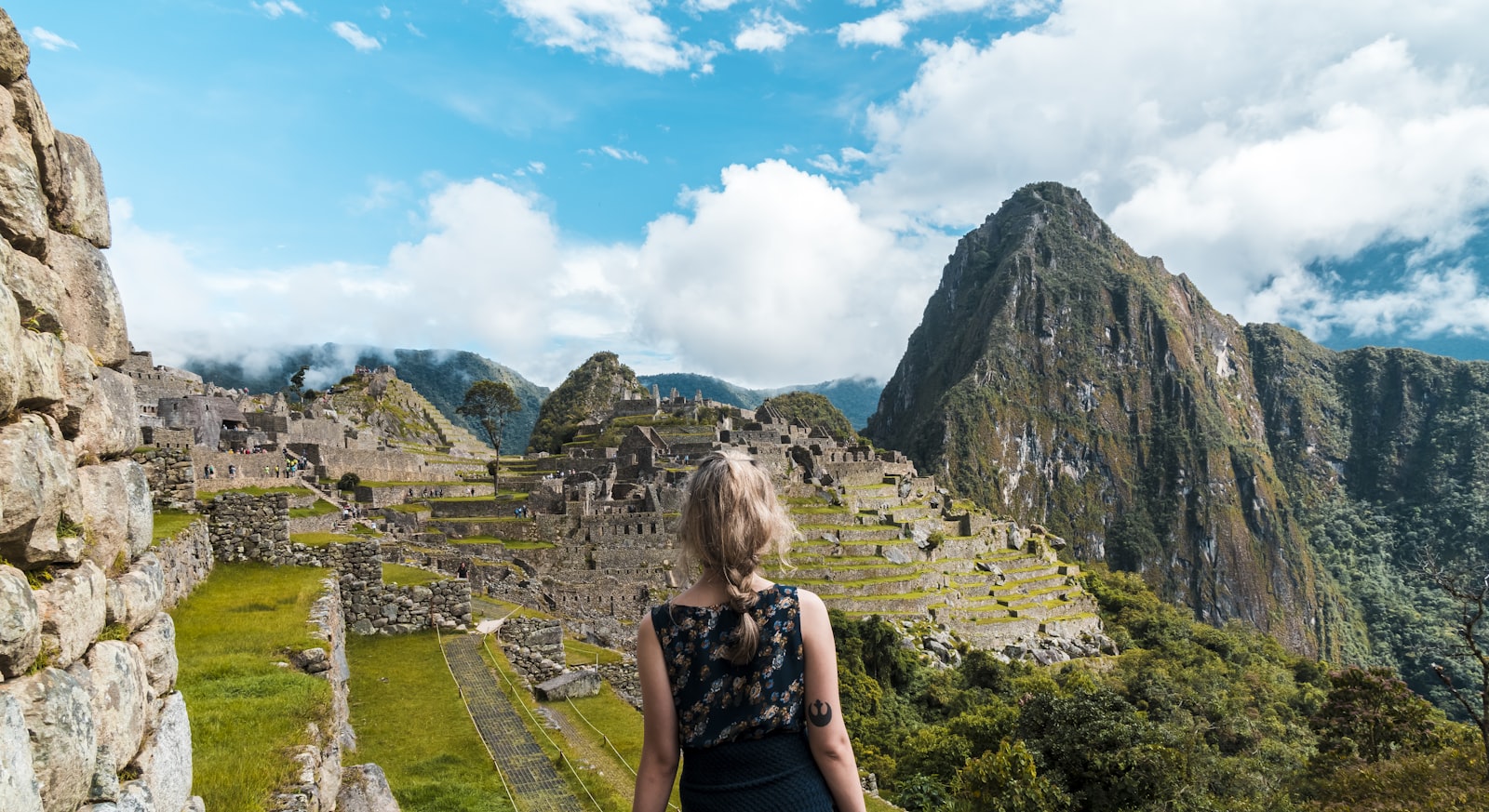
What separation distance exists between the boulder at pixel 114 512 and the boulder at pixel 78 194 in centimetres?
117

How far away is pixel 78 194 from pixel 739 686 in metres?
3.97

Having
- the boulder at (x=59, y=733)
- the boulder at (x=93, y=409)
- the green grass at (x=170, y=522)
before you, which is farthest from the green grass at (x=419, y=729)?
→ the boulder at (x=59, y=733)

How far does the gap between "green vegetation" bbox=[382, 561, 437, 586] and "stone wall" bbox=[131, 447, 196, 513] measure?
393cm

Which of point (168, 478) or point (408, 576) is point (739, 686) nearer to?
point (168, 478)

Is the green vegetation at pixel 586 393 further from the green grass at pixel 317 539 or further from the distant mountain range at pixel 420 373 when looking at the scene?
the green grass at pixel 317 539

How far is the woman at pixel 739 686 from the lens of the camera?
8.95 feet

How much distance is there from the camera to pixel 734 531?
2.77m

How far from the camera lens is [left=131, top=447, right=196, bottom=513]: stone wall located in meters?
11.6

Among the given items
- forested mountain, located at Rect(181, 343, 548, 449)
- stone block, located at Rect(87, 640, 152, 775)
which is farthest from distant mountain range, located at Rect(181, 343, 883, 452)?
stone block, located at Rect(87, 640, 152, 775)

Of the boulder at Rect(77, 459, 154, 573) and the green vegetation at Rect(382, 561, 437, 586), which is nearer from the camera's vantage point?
the boulder at Rect(77, 459, 154, 573)

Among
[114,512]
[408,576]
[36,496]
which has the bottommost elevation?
[408,576]

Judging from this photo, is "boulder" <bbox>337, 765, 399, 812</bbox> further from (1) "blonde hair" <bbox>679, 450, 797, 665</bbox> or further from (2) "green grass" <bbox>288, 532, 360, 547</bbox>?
(2) "green grass" <bbox>288, 532, 360, 547</bbox>

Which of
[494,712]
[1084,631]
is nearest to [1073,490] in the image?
[1084,631]

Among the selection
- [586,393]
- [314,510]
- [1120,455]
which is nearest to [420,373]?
[586,393]
